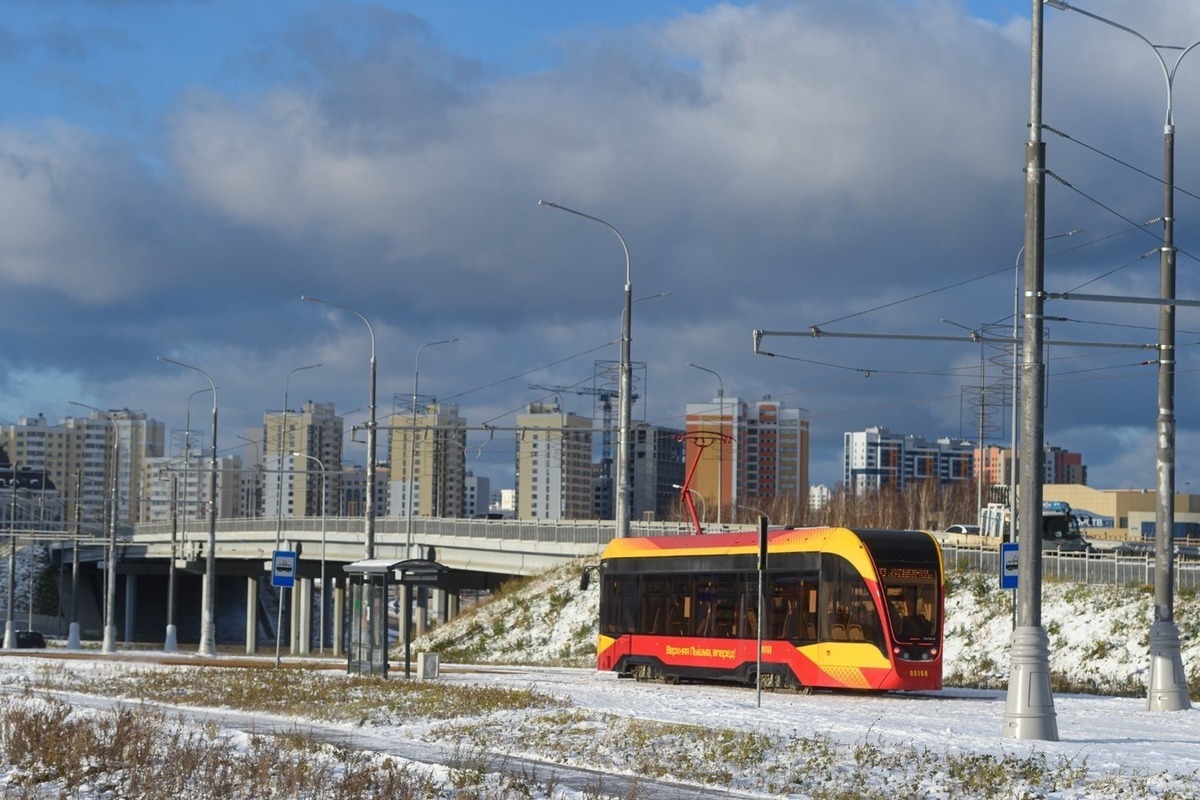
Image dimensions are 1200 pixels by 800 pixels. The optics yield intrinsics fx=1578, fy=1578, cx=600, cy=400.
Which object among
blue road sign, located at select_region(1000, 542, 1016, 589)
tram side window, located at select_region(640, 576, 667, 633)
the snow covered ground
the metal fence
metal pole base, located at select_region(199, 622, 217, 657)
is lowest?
metal pole base, located at select_region(199, 622, 217, 657)

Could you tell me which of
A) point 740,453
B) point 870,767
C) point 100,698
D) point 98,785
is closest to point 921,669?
point 870,767

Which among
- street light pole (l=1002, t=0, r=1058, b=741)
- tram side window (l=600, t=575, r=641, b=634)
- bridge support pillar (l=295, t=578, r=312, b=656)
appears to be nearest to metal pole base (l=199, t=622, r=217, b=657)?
tram side window (l=600, t=575, r=641, b=634)

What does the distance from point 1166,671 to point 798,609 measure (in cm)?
674

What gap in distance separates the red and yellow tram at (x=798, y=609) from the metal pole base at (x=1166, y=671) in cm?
436

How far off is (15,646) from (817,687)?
169 feet

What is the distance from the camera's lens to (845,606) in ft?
90.8

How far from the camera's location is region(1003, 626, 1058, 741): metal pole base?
17734mm

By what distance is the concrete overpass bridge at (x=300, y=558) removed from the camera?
229 feet

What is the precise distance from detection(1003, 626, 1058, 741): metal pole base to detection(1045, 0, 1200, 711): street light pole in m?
6.86

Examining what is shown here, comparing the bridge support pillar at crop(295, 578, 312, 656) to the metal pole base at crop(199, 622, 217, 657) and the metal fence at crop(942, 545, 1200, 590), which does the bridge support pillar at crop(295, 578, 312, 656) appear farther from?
the metal fence at crop(942, 545, 1200, 590)

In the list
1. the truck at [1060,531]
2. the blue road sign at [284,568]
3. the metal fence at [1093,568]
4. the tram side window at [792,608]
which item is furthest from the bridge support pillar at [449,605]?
the tram side window at [792,608]

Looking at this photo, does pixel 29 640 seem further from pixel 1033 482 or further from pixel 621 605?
pixel 1033 482

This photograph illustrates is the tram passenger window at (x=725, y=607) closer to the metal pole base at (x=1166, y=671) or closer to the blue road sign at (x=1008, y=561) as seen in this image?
the blue road sign at (x=1008, y=561)

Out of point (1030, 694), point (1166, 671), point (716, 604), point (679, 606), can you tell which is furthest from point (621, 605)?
point (1030, 694)
